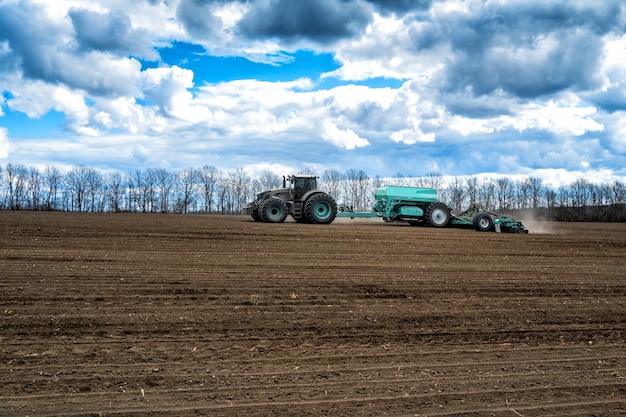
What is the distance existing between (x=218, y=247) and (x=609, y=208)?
7027cm

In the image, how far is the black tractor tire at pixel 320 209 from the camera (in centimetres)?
2600

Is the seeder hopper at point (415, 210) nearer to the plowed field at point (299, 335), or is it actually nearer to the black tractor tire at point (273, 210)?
the black tractor tire at point (273, 210)

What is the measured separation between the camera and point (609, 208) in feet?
243

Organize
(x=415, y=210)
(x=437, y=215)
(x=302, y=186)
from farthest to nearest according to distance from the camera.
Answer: (x=437, y=215), (x=415, y=210), (x=302, y=186)

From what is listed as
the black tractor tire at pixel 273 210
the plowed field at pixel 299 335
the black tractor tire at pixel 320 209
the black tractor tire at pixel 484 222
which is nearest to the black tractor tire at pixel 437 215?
the black tractor tire at pixel 484 222

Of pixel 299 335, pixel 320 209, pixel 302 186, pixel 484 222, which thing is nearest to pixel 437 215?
pixel 484 222

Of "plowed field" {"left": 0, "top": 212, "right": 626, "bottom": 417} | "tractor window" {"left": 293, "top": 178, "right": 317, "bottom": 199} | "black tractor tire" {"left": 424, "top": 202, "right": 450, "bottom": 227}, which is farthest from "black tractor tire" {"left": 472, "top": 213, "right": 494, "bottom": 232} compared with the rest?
"plowed field" {"left": 0, "top": 212, "right": 626, "bottom": 417}

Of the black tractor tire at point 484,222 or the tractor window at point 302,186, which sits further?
the black tractor tire at point 484,222

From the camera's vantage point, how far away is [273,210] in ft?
85.5

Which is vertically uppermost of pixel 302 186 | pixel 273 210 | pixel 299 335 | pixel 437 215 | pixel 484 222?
pixel 302 186

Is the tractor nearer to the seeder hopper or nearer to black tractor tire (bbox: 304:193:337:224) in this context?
black tractor tire (bbox: 304:193:337:224)

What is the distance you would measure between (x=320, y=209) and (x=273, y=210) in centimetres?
222

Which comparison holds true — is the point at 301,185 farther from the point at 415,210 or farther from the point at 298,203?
the point at 415,210

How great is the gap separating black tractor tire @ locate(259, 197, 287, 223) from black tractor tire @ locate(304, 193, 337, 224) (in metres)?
1.07
